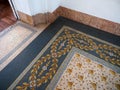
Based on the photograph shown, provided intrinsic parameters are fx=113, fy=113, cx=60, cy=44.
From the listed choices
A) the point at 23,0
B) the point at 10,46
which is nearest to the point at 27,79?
the point at 10,46

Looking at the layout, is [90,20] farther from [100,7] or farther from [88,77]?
[88,77]

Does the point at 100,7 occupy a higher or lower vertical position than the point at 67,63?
higher

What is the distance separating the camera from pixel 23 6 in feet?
6.14

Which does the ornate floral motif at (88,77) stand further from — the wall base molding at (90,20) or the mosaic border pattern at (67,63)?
the wall base molding at (90,20)

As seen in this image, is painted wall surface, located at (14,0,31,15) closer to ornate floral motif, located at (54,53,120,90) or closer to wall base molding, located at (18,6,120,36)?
wall base molding, located at (18,6,120,36)

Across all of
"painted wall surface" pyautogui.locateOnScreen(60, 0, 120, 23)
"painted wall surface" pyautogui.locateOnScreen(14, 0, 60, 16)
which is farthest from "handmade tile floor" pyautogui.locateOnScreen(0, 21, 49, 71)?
"painted wall surface" pyautogui.locateOnScreen(60, 0, 120, 23)

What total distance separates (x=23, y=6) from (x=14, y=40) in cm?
58


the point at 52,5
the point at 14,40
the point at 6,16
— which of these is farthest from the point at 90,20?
the point at 6,16

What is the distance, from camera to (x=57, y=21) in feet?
7.29

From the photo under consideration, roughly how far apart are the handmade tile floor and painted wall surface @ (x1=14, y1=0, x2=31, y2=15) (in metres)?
0.31

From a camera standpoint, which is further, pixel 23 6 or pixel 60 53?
pixel 23 6

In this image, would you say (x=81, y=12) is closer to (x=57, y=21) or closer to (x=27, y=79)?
(x=57, y=21)

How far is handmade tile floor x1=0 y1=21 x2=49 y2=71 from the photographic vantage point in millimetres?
1653

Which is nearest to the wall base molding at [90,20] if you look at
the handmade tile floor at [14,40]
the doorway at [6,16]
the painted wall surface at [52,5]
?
the painted wall surface at [52,5]
